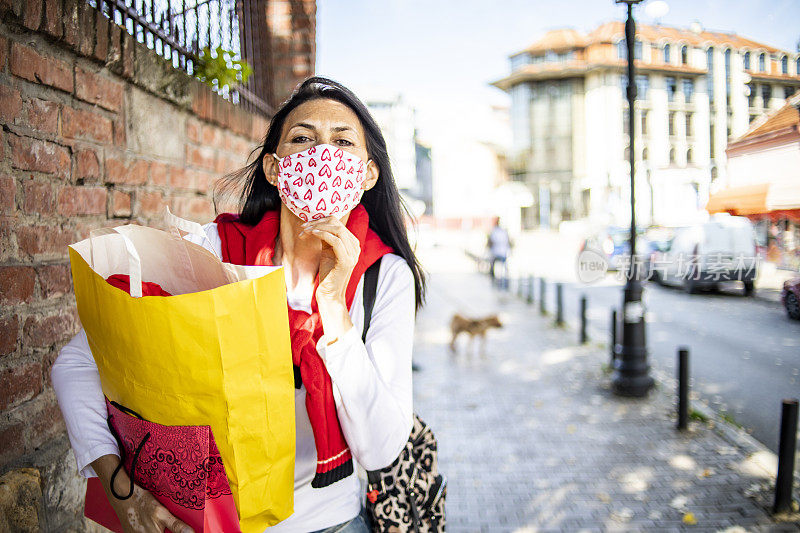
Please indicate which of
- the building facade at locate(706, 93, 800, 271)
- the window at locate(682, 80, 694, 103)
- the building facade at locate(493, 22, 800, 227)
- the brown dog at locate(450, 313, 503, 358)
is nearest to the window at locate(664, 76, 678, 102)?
the building facade at locate(493, 22, 800, 227)

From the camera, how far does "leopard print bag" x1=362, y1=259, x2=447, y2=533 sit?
1.53 metres

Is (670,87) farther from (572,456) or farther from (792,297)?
(572,456)

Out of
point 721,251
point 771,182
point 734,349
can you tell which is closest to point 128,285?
point 771,182

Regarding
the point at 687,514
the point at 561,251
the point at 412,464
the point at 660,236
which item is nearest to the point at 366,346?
the point at 412,464

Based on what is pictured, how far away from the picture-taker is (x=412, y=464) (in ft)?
5.30

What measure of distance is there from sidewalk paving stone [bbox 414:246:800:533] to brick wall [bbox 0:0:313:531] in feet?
8.93

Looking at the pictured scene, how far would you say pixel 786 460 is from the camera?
350 centimetres

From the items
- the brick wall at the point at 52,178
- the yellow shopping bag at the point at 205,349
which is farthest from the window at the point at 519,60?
the yellow shopping bag at the point at 205,349

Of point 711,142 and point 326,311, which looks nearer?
point 326,311

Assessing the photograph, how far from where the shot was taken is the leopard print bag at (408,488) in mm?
1534

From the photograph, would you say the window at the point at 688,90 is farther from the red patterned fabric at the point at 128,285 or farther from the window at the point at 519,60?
the window at the point at 519,60

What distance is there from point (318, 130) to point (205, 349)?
0.82m

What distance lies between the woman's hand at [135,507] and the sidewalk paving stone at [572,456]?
Result: 2.74 metres

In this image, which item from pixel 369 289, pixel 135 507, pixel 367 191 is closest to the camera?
pixel 135 507
